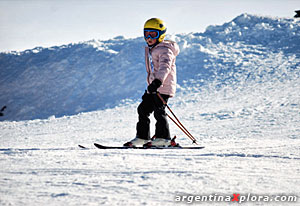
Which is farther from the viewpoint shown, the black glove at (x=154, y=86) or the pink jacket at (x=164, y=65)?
the pink jacket at (x=164, y=65)

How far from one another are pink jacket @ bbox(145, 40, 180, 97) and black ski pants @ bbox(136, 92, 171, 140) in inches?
5.8

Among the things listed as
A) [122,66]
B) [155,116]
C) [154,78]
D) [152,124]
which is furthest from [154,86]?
[122,66]

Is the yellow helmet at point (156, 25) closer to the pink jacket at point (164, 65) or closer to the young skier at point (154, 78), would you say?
the young skier at point (154, 78)

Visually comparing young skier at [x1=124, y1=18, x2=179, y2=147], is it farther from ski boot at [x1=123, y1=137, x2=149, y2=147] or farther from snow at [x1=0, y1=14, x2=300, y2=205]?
snow at [x1=0, y1=14, x2=300, y2=205]

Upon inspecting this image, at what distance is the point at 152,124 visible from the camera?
9.89 metres

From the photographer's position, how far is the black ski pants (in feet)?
14.9

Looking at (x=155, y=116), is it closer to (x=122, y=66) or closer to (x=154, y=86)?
(x=154, y=86)

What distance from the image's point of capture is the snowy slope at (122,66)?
1531 cm

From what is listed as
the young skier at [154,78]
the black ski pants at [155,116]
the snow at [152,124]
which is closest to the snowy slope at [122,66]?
the snow at [152,124]

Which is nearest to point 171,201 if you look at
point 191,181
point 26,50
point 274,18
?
point 191,181

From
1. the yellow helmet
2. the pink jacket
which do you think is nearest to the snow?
the pink jacket

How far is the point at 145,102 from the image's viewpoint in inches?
183

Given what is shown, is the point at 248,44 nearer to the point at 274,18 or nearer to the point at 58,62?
the point at 274,18

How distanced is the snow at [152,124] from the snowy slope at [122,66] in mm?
66
